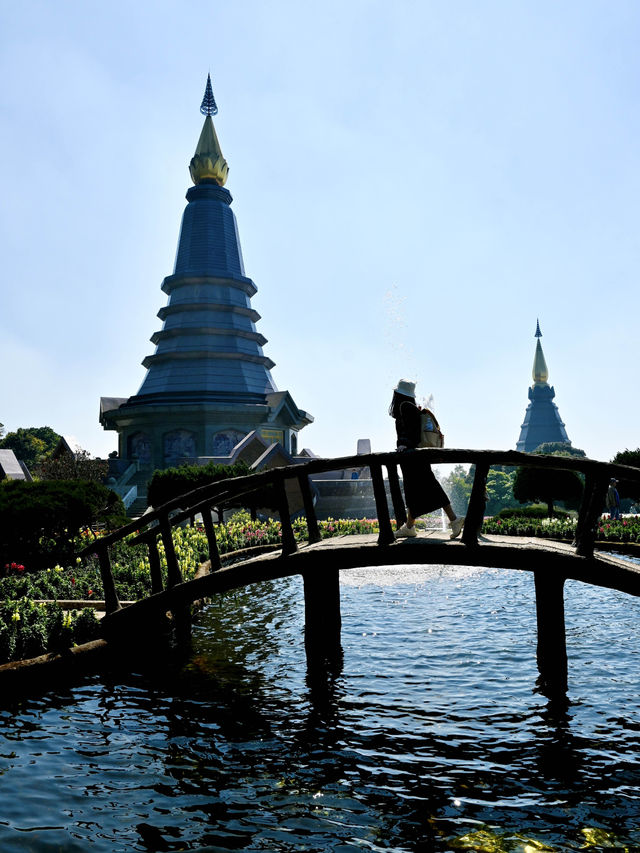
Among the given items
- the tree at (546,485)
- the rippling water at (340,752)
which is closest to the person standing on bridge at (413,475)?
the rippling water at (340,752)

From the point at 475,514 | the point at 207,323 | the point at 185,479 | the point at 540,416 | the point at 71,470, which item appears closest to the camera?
the point at 475,514

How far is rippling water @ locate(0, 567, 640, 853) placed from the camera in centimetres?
596

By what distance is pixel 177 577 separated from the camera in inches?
424

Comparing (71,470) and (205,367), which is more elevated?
(205,367)

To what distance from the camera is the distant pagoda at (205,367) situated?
4884 centimetres

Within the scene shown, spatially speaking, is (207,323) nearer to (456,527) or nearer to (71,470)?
(71,470)

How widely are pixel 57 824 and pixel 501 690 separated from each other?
18.9ft

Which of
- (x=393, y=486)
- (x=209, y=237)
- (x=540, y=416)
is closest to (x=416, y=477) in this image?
(x=393, y=486)

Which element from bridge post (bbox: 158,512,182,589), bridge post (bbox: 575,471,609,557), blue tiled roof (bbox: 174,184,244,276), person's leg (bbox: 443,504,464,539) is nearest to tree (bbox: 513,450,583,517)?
person's leg (bbox: 443,504,464,539)

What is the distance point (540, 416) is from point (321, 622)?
286ft

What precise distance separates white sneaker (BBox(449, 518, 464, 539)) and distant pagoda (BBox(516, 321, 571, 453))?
82.9 meters

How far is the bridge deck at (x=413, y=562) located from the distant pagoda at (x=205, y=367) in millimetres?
36543

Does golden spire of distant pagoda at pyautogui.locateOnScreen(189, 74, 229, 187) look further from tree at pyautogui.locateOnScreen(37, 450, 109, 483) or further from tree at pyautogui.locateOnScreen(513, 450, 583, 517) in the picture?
tree at pyautogui.locateOnScreen(513, 450, 583, 517)

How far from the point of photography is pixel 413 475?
32.4ft
